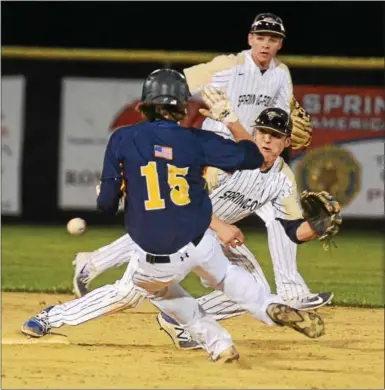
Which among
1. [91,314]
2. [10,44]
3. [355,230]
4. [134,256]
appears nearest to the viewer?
[134,256]

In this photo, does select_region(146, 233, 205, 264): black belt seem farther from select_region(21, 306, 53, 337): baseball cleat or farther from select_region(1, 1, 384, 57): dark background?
select_region(1, 1, 384, 57): dark background

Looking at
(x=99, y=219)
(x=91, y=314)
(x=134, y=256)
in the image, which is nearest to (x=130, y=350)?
(x=91, y=314)

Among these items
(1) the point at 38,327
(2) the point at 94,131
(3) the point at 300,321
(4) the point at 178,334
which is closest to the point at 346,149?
(2) the point at 94,131

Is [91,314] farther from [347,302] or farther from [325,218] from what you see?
[347,302]

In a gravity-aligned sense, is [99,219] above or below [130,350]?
below

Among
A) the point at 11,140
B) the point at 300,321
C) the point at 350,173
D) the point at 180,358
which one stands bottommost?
the point at 350,173

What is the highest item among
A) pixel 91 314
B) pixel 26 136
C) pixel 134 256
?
pixel 134 256

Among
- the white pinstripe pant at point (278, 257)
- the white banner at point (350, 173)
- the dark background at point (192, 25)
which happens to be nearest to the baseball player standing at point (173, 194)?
the white pinstripe pant at point (278, 257)

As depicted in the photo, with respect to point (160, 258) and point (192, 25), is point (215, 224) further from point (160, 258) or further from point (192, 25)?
point (192, 25)

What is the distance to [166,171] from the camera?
15.3 ft

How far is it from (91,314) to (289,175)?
1619 millimetres

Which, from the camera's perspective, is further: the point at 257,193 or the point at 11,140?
the point at 11,140

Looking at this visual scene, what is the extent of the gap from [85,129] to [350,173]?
3.20 metres

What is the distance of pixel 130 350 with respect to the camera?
561 centimetres
